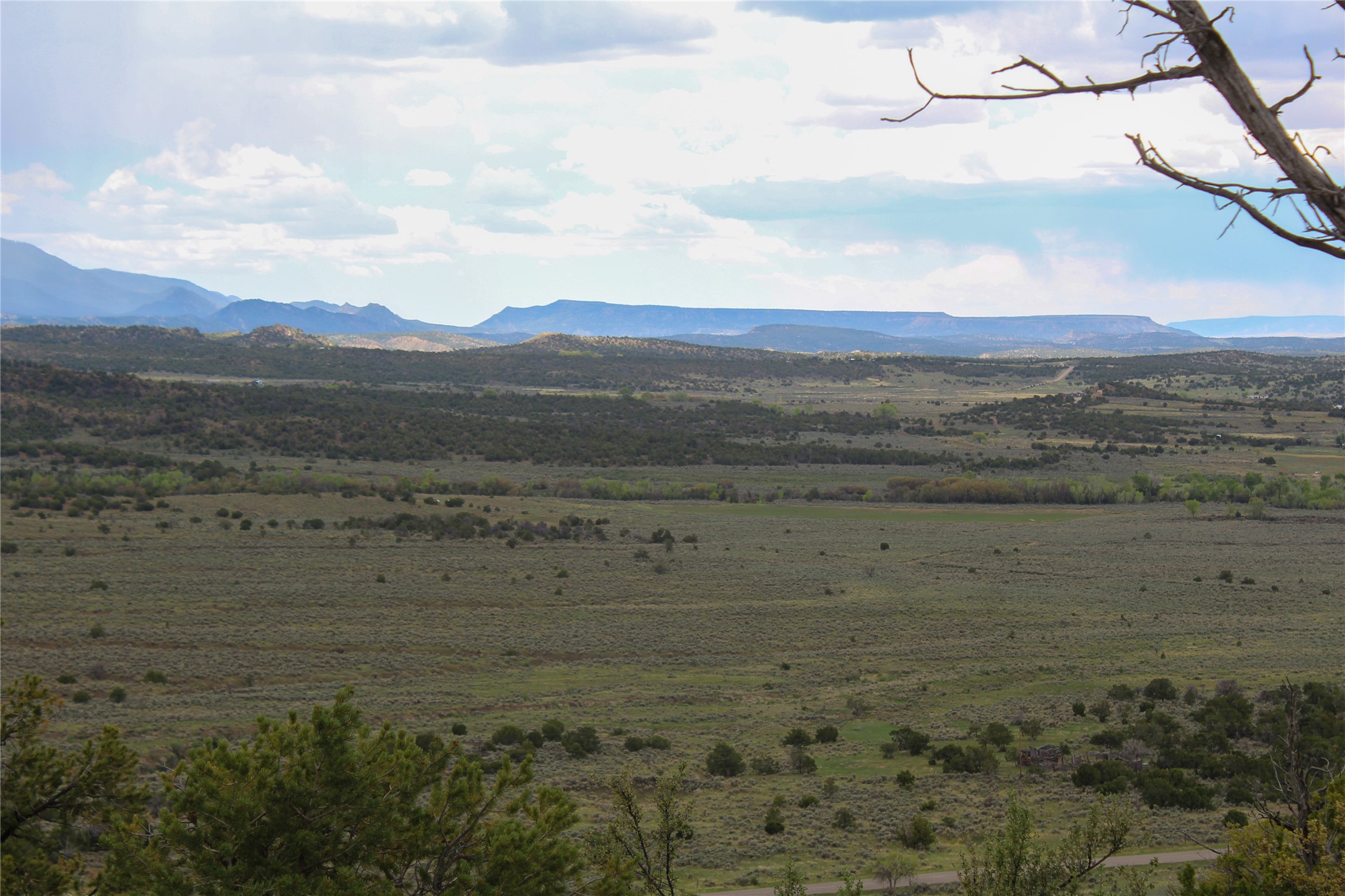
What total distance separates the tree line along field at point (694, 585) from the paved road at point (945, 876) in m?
0.53

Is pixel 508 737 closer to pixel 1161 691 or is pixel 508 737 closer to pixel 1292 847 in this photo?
pixel 1292 847

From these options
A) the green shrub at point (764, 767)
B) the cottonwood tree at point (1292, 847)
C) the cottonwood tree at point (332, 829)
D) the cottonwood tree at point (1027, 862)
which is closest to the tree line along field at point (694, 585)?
the green shrub at point (764, 767)

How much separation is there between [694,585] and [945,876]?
2780cm

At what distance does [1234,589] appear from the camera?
4356 cm

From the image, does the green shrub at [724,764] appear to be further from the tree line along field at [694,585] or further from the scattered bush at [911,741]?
the scattered bush at [911,741]

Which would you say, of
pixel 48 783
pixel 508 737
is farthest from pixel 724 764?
pixel 48 783

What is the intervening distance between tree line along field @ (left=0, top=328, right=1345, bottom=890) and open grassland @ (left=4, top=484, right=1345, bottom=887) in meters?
0.17

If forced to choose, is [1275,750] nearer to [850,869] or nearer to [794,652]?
[850,869]

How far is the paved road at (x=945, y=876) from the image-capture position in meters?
16.0

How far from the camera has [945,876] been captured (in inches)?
657

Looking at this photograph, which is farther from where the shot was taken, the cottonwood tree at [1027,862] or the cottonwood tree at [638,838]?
the cottonwood tree at [1027,862]

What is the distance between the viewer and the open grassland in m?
22.6

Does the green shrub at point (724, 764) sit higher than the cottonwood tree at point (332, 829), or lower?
lower

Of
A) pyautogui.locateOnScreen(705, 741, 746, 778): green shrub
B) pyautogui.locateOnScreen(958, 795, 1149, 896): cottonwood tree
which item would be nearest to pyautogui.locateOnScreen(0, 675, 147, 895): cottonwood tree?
pyautogui.locateOnScreen(958, 795, 1149, 896): cottonwood tree
